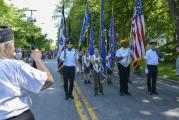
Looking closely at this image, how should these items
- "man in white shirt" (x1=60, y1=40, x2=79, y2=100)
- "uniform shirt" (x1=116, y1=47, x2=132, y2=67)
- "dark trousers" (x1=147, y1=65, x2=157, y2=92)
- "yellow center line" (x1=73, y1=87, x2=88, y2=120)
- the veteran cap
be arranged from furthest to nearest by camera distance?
"dark trousers" (x1=147, y1=65, x2=157, y2=92) → "uniform shirt" (x1=116, y1=47, x2=132, y2=67) → "man in white shirt" (x1=60, y1=40, x2=79, y2=100) → "yellow center line" (x1=73, y1=87, x2=88, y2=120) → the veteran cap

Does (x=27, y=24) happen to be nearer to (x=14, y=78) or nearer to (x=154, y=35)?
(x=154, y=35)

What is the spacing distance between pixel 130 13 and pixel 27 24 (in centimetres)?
2076

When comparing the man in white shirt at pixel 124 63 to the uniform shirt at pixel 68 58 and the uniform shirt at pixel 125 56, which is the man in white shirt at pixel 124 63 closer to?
the uniform shirt at pixel 125 56

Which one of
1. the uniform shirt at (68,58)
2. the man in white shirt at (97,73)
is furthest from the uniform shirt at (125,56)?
the uniform shirt at (68,58)

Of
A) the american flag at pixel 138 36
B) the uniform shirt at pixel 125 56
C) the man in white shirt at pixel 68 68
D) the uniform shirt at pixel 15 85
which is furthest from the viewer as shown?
the american flag at pixel 138 36

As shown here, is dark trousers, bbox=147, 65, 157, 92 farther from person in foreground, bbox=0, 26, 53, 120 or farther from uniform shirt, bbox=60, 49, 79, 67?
person in foreground, bbox=0, 26, 53, 120

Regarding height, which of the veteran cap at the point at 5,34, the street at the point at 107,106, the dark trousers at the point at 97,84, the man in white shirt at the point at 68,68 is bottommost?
the street at the point at 107,106

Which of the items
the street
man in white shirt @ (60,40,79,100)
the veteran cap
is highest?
the veteran cap

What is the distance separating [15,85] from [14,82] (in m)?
0.03

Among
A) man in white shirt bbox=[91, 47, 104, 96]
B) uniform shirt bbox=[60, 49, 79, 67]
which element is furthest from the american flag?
uniform shirt bbox=[60, 49, 79, 67]

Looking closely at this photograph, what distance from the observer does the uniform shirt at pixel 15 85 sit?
11.3ft

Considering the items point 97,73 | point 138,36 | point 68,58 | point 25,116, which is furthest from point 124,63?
point 25,116

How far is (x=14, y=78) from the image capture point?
3.48 m

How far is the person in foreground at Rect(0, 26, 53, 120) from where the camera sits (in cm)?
345
